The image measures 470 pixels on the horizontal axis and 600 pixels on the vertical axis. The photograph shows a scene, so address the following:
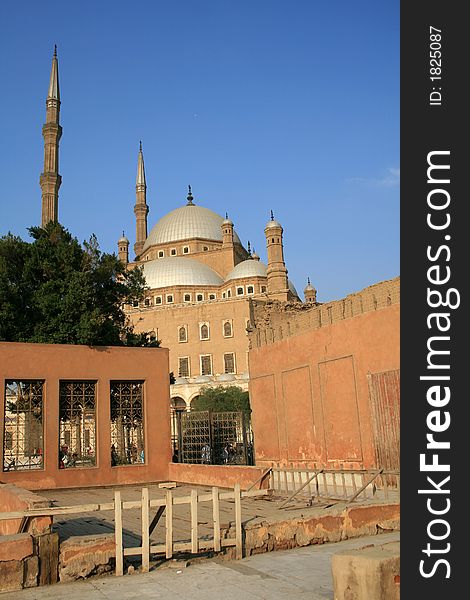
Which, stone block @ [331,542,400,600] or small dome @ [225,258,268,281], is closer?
stone block @ [331,542,400,600]

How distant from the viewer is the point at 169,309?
54906 millimetres

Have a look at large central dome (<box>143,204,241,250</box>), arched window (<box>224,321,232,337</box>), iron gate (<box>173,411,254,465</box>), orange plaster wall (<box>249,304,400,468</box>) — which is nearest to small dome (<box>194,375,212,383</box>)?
arched window (<box>224,321,232,337</box>)

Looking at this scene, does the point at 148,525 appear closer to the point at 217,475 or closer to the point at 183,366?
the point at 217,475

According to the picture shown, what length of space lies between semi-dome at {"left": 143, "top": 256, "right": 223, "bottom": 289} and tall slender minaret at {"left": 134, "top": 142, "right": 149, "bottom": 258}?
8257 millimetres

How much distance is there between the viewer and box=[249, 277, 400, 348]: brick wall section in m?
11.6

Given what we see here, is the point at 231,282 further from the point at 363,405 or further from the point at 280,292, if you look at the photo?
the point at 363,405

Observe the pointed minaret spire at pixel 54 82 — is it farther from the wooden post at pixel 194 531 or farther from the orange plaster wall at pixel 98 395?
the wooden post at pixel 194 531

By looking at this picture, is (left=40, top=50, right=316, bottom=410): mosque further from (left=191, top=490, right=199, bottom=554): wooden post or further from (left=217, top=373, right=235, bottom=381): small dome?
(left=191, top=490, right=199, bottom=554): wooden post

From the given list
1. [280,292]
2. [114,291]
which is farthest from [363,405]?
[280,292]

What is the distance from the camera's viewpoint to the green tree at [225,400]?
41281 mm

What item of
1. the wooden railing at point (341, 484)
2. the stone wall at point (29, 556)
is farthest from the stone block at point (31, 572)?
the wooden railing at point (341, 484)

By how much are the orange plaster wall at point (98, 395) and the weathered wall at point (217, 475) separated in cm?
61

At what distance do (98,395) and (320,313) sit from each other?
6.11 meters

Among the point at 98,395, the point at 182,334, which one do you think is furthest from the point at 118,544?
the point at 182,334
